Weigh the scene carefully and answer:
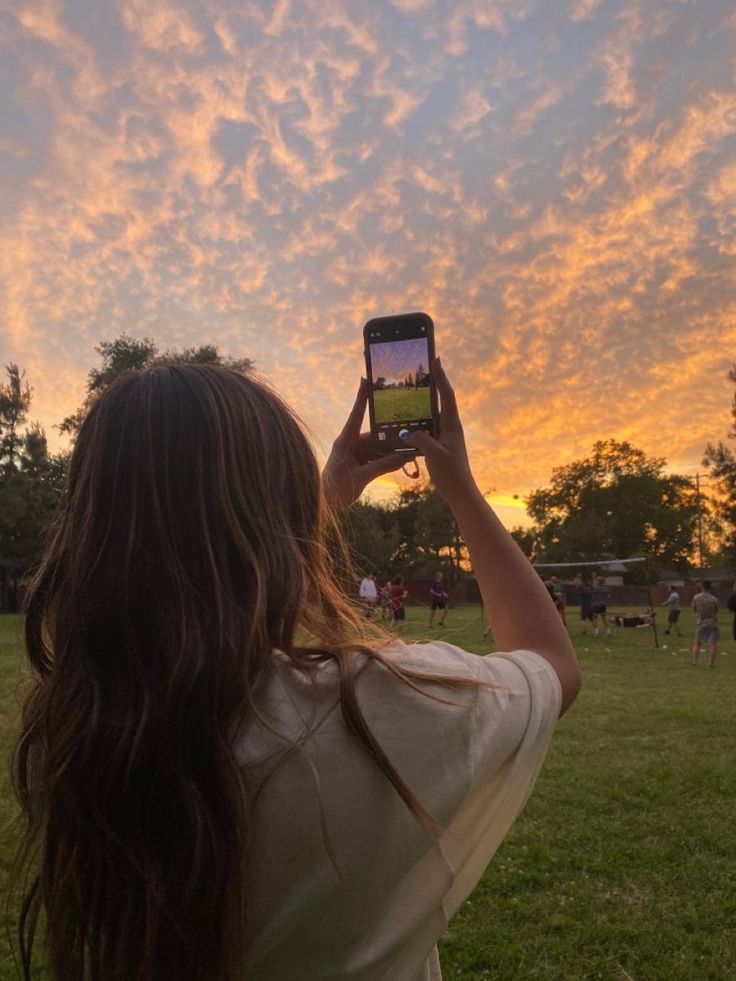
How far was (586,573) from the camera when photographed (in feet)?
179

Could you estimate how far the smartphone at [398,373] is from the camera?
5.91 feet

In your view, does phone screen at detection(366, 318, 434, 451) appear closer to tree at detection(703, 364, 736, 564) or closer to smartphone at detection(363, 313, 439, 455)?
smartphone at detection(363, 313, 439, 455)

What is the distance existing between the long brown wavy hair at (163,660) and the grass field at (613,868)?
1.01 ft

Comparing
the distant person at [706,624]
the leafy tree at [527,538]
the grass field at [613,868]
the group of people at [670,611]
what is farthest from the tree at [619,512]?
the grass field at [613,868]

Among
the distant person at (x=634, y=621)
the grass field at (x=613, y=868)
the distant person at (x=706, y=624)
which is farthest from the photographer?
the distant person at (x=634, y=621)

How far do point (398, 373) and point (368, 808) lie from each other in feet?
4.04

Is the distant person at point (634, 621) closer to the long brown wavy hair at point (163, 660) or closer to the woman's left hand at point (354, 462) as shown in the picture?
the woman's left hand at point (354, 462)

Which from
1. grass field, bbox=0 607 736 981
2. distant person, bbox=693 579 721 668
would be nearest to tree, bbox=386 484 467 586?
distant person, bbox=693 579 721 668

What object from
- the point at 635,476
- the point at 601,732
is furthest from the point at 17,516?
the point at 635,476

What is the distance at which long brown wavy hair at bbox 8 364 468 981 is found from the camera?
98cm

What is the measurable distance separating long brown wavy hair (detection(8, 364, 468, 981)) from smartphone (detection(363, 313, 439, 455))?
64 cm

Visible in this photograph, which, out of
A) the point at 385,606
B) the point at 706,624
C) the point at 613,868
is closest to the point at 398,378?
the point at 385,606

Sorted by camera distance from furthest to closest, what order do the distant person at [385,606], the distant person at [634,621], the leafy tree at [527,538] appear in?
the leafy tree at [527,538]
the distant person at [634,621]
the distant person at [385,606]

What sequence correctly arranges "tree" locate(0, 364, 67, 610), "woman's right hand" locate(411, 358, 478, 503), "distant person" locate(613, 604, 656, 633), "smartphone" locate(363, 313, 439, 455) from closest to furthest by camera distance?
"woman's right hand" locate(411, 358, 478, 503), "smartphone" locate(363, 313, 439, 455), "distant person" locate(613, 604, 656, 633), "tree" locate(0, 364, 67, 610)
